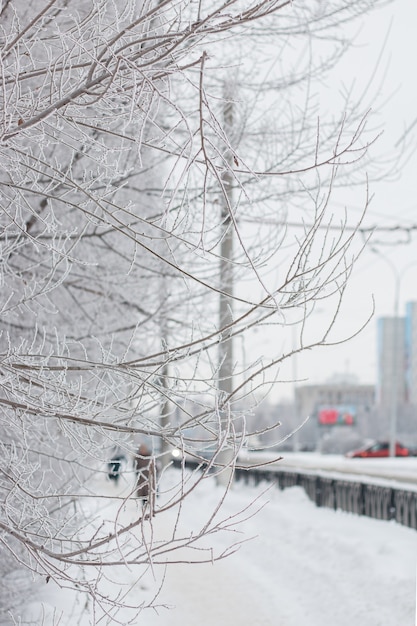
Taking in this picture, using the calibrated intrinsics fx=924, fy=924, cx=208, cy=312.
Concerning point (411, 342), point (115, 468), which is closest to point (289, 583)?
point (115, 468)

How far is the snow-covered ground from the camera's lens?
607 cm

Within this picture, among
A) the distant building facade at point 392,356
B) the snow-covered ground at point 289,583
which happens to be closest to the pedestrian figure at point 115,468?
the snow-covered ground at point 289,583

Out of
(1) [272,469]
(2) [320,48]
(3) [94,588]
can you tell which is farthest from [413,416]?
(3) [94,588]

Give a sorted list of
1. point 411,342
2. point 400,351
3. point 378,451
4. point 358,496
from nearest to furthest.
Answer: point 358,496, point 411,342, point 400,351, point 378,451

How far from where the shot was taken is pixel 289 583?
7.65 metres

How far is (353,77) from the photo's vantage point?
5457mm

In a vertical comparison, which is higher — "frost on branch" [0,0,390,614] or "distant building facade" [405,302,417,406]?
"distant building facade" [405,302,417,406]

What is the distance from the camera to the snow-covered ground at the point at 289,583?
6066 millimetres

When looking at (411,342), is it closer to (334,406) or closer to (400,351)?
(400,351)

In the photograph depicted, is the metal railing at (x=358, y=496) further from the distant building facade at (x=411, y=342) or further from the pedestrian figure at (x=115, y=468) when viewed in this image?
the distant building facade at (x=411, y=342)

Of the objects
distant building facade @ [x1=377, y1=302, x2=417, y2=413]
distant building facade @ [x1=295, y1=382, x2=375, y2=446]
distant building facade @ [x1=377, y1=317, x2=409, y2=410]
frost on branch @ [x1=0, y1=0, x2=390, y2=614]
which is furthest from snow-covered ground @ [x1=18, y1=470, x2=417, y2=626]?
distant building facade @ [x1=295, y1=382, x2=375, y2=446]

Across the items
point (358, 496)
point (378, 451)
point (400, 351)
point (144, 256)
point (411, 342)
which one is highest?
point (400, 351)

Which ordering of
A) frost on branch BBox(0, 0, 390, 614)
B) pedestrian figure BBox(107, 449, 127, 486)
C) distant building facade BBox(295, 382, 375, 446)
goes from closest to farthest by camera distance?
frost on branch BBox(0, 0, 390, 614), pedestrian figure BBox(107, 449, 127, 486), distant building facade BBox(295, 382, 375, 446)

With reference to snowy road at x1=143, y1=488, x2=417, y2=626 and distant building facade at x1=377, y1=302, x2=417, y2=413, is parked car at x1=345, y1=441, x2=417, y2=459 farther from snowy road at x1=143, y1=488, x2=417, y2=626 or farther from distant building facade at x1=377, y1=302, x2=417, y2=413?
snowy road at x1=143, y1=488, x2=417, y2=626
